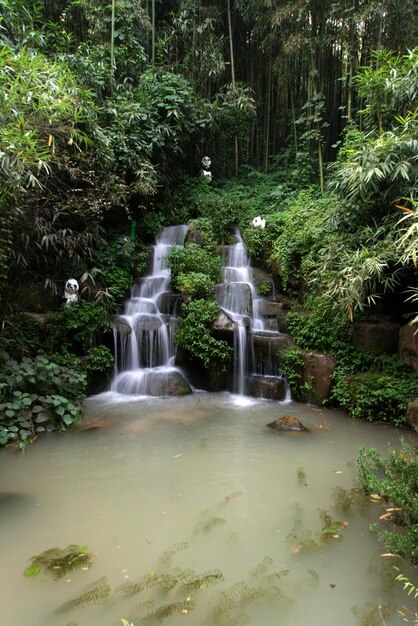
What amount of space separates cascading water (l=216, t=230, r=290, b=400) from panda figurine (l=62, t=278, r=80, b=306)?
2345 mm

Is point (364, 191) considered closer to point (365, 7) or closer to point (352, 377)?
point (352, 377)

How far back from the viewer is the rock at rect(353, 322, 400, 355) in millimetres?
5309

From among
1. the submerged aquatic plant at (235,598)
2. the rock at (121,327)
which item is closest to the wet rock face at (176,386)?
the rock at (121,327)

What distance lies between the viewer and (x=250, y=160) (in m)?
11.6

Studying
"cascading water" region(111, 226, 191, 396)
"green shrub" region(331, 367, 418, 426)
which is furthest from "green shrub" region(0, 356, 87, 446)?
"green shrub" region(331, 367, 418, 426)

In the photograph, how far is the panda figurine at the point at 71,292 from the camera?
6.04 m

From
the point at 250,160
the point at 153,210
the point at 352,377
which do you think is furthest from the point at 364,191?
the point at 250,160

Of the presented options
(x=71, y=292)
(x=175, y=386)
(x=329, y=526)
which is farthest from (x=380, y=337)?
(x=71, y=292)

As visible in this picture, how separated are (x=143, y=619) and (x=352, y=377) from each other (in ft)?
12.8

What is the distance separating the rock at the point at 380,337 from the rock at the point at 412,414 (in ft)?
2.81

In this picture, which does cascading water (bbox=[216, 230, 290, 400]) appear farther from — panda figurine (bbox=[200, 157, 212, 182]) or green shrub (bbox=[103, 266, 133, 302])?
panda figurine (bbox=[200, 157, 212, 182])

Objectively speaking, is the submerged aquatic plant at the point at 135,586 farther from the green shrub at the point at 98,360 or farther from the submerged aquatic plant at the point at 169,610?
the green shrub at the point at 98,360

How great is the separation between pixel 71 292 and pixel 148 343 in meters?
1.43

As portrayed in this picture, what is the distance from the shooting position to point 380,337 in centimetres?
531
